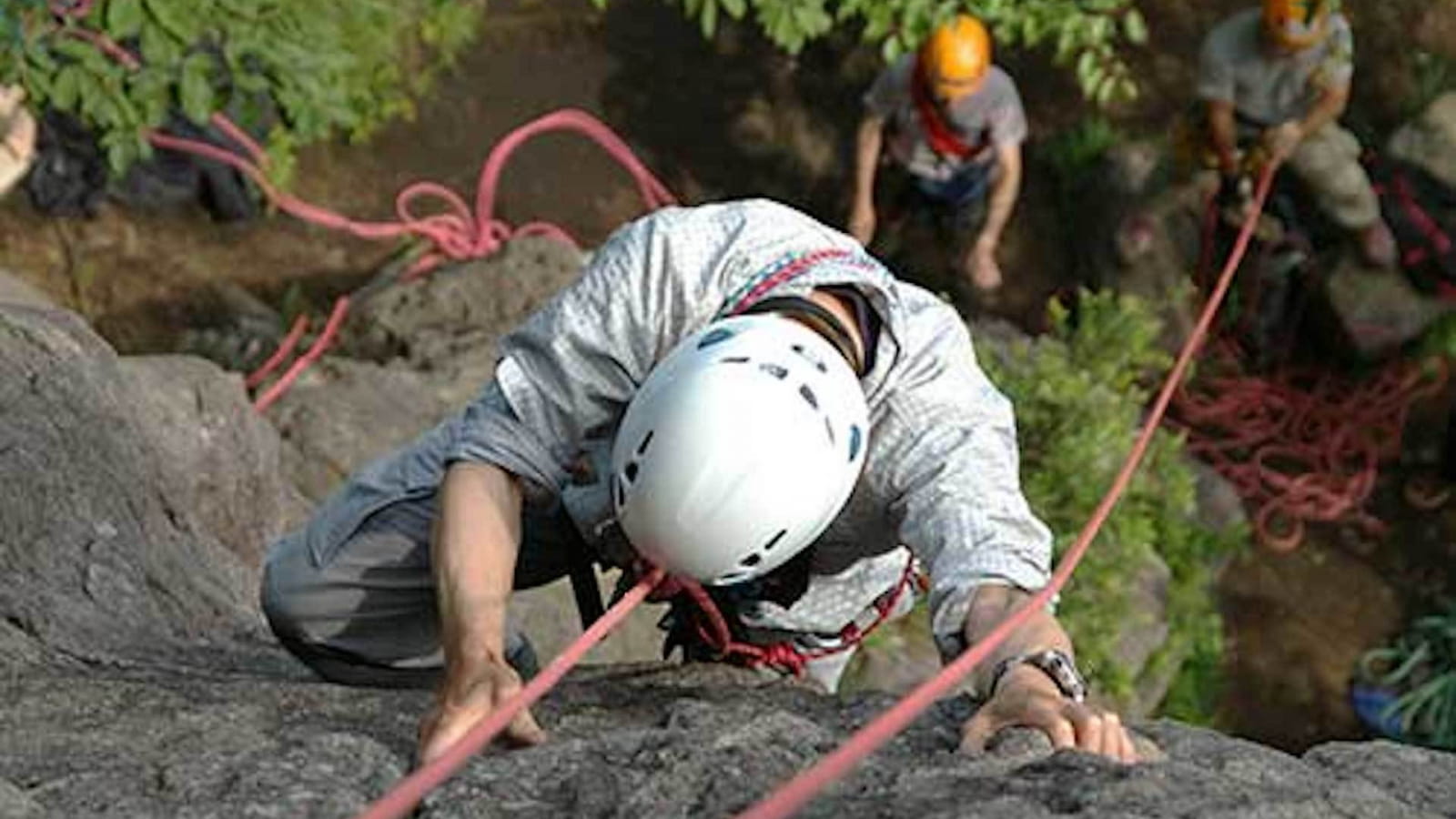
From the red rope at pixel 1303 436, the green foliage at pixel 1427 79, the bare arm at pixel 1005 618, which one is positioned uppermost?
the bare arm at pixel 1005 618

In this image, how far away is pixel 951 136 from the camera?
22.5 feet

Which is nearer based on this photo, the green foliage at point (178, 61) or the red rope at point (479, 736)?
the red rope at point (479, 736)

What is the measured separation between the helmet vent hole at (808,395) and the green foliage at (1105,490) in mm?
2947

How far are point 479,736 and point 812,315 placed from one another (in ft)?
2.65

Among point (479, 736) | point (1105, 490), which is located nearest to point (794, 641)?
point (479, 736)

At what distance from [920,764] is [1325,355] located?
17.4 ft

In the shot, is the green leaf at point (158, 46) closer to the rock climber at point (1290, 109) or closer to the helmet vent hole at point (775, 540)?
the helmet vent hole at point (775, 540)

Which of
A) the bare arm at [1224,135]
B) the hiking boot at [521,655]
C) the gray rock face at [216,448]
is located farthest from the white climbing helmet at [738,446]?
the bare arm at [1224,135]

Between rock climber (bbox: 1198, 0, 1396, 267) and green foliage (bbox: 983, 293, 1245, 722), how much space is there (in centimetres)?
94

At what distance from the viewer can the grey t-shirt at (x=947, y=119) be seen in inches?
267

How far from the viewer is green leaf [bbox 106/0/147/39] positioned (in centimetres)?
316

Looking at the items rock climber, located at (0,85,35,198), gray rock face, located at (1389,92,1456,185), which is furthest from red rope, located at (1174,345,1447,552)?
rock climber, located at (0,85,35,198)

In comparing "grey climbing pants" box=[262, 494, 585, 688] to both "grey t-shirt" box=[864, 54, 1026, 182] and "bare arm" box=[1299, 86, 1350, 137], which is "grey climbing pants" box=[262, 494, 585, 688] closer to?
"grey t-shirt" box=[864, 54, 1026, 182]

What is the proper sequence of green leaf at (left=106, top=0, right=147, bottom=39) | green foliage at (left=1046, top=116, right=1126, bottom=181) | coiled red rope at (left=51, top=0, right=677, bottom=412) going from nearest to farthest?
green leaf at (left=106, top=0, right=147, bottom=39), coiled red rope at (left=51, top=0, right=677, bottom=412), green foliage at (left=1046, top=116, right=1126, bottom=181)
